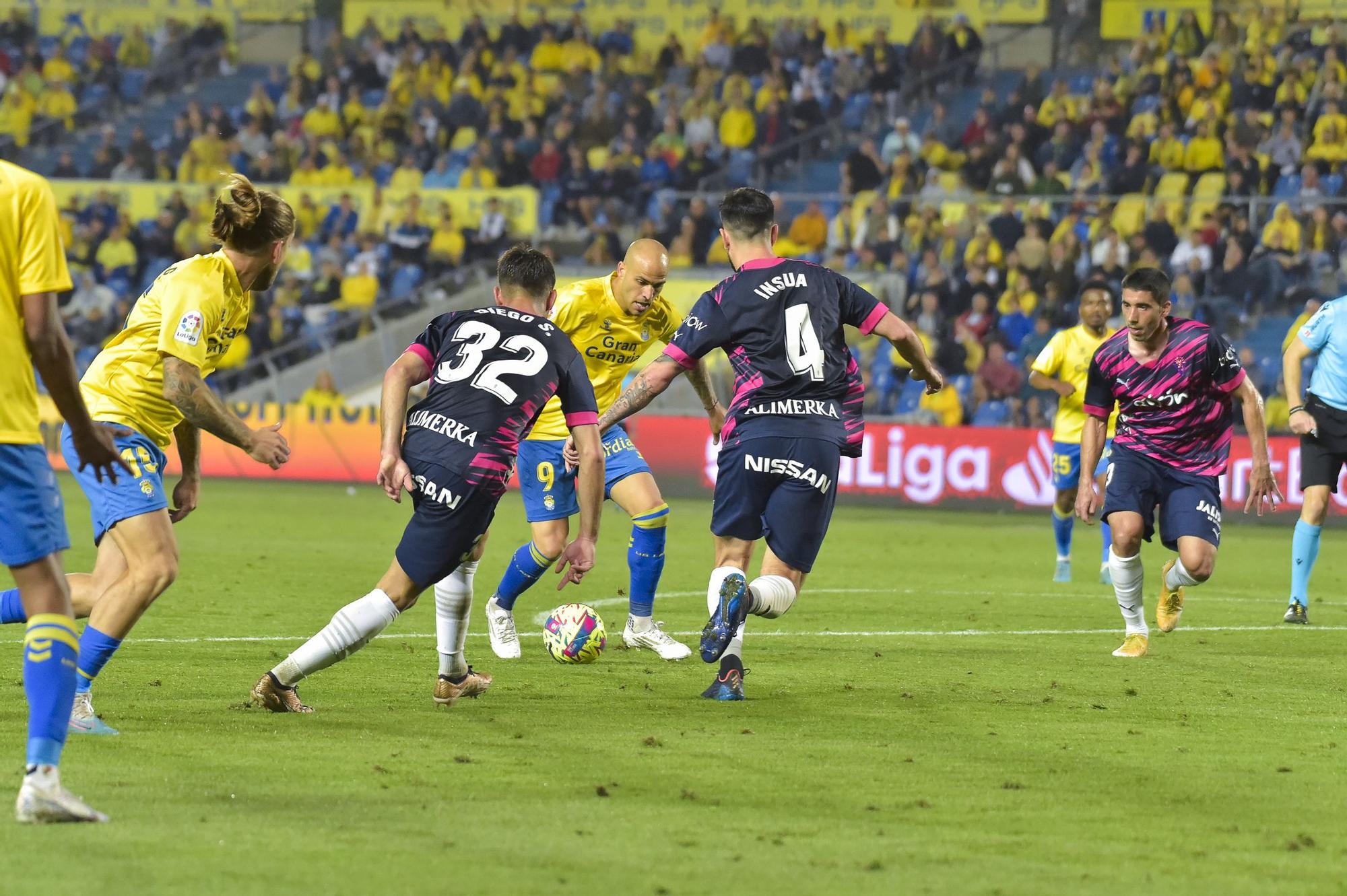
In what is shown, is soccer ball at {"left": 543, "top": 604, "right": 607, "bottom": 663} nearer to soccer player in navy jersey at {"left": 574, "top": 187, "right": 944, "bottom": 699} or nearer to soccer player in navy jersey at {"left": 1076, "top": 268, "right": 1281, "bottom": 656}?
soccer player in navy jersey at {"left": 574, "top": 187, "right": 944, "bottom": 699}

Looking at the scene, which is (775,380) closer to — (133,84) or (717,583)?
(717,583)

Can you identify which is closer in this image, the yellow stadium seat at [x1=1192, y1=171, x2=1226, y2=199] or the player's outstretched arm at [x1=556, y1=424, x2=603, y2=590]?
the player's outstretched arm at [x1=556, y1=424, x2=603, y2=590]

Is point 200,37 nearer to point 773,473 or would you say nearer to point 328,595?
point 328,595

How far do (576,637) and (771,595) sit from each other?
5.32ft

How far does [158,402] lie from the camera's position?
704 cm

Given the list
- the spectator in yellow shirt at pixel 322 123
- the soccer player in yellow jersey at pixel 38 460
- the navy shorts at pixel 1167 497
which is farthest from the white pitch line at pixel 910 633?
the spectator in yellow shirt at pixel 322 123

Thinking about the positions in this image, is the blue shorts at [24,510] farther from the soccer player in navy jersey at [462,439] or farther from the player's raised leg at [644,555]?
the player's raised leg at [644,555]

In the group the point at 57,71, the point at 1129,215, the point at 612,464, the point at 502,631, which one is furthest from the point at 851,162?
the point at 502,631

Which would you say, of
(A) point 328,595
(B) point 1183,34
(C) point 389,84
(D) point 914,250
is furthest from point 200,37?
(A) point 328,595

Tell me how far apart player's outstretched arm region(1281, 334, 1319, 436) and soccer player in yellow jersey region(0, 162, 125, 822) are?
866 cm

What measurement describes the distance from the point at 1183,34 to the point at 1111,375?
19.6m

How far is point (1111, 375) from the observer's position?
955 centimetres

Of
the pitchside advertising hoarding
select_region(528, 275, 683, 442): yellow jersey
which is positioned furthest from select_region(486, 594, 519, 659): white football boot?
the pitchside advertising hoarding

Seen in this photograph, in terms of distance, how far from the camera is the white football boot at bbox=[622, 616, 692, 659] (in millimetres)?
9492
